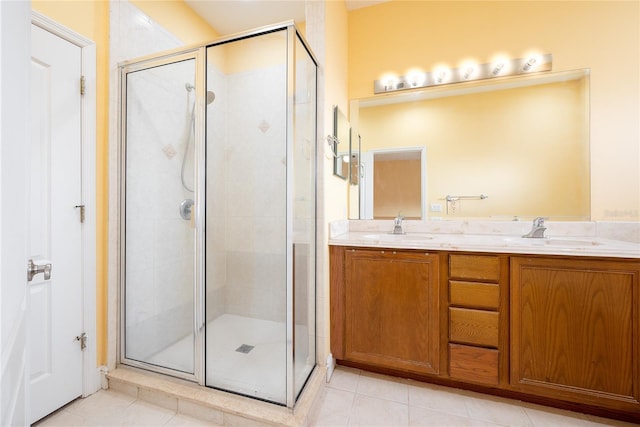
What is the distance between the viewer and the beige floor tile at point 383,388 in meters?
1.58

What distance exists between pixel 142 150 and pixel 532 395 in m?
2.77

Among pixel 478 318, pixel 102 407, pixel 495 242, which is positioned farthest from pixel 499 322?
pixel 102 407

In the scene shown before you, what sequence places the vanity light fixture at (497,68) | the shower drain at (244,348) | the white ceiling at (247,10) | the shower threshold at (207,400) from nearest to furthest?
the shower threshold at (207,400), the shower drain at (244,348), the vanity light fixture at (497,68), the white ceiling at (247,10)

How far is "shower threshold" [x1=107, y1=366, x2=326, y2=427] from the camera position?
1.29 metres

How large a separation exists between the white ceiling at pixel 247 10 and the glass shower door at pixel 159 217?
1.10 meters

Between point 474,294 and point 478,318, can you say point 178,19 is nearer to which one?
point 474,294

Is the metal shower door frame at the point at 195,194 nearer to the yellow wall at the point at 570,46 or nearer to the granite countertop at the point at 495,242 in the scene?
the granite countertop at the point at 495,242

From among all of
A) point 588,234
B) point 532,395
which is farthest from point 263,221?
point 588,234

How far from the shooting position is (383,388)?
5.44 feet

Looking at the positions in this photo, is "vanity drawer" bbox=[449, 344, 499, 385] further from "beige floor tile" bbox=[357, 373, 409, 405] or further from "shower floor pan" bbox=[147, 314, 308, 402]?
"shower floor pan" bbox=[147, 314, 308, 402]

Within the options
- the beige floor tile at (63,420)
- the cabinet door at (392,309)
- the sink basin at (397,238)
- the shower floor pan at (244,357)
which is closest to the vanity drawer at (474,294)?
the cabinet door at (392,309)

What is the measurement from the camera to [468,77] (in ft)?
6.75

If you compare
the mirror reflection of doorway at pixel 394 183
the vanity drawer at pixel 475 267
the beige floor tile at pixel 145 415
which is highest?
the mirror reflection of doorway at pixel 394 183

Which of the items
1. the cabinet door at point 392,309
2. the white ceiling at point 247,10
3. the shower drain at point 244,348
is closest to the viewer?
the cabinet door at point 392,309
